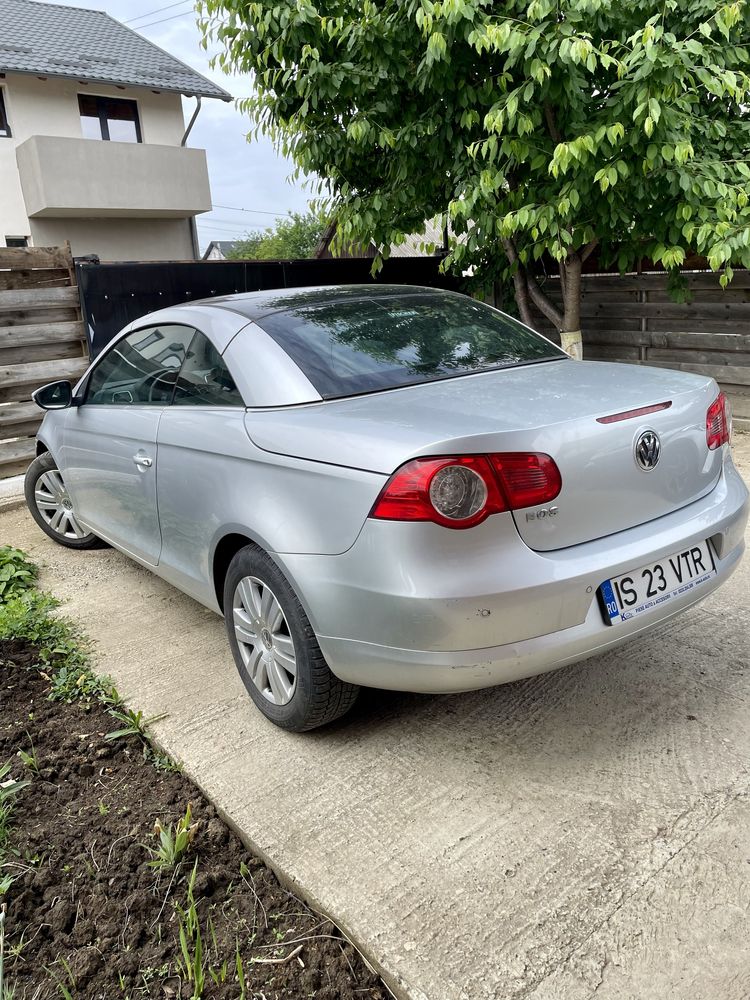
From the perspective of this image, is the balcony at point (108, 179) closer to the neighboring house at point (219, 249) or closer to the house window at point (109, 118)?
the house window at point (109, 118)

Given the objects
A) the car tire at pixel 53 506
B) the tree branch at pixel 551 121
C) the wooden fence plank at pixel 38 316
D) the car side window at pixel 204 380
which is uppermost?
the tree branch at pixel 551 121

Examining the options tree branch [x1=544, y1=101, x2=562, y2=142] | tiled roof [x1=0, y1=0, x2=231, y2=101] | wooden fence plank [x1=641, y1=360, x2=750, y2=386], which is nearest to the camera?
tree branch [x1=544, y1=101, x2=562, y2=142]

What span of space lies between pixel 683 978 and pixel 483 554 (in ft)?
3.53

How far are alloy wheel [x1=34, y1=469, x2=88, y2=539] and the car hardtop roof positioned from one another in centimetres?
205

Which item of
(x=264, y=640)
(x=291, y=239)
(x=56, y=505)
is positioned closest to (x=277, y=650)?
(x=264, y=640)

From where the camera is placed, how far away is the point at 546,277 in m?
8.94

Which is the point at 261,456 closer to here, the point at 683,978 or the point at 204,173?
the point at 683,978

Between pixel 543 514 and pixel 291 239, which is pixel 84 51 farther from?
pixel 291 239

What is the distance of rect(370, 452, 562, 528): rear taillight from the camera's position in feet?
7.11

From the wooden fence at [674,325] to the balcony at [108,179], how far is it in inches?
510

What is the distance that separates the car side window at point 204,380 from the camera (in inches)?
119

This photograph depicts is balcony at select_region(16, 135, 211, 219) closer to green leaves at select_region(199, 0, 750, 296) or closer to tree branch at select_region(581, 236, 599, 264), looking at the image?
green leaves at select_region(199, 0, 750, 296)

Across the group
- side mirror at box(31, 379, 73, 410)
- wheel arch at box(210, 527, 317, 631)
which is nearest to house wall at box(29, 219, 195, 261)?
side mirror at box(31, 379, 73, 410)

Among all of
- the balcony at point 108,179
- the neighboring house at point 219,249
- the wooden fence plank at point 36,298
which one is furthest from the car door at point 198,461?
the neighboring house at point 219,249
